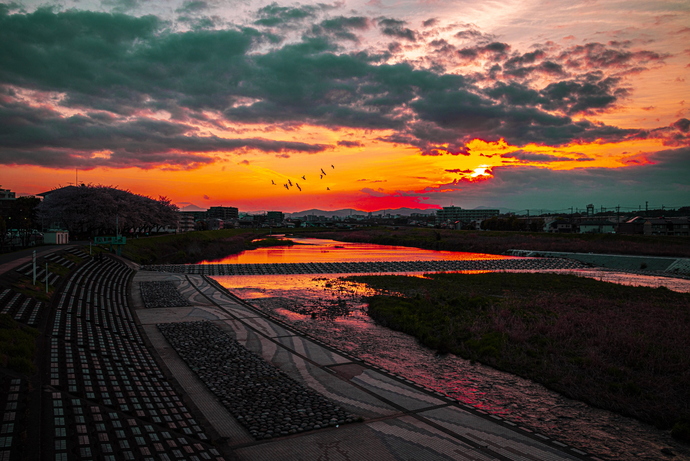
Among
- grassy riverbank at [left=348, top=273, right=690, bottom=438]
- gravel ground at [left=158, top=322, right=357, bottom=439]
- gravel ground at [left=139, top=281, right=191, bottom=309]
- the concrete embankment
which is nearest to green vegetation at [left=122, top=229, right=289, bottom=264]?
gravel ground at [left=139, top=281, right=191, bottom=309]

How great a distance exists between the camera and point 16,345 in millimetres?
8648

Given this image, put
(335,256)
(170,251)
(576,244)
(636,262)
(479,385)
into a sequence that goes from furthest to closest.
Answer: (576,244)
(335,256)
(170,251)
(636,262)
(479,385)

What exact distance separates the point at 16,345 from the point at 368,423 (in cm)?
744

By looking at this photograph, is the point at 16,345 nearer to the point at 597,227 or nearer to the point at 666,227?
the point at 597,227

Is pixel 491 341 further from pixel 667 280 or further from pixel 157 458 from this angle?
pixel 667 280

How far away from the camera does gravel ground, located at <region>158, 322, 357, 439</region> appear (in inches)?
311

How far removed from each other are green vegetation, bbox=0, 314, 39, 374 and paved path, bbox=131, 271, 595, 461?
123 inches

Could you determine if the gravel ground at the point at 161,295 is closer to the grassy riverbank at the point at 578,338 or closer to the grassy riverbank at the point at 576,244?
the grassy riverbank at the point at 578,338

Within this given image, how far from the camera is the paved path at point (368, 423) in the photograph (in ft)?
22.7

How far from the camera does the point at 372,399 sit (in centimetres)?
919

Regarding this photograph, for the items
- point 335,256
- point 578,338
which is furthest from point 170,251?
point 578,338

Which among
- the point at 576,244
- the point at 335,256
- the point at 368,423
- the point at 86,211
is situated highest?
the point at 86,211

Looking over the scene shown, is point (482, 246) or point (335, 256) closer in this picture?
point (335, 256)

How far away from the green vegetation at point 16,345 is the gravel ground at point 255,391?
140 inches
